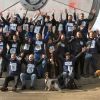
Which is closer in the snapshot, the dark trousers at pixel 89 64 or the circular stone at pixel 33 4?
the dark trousers at pixel 89 64

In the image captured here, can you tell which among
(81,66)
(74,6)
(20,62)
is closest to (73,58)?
(81,66)

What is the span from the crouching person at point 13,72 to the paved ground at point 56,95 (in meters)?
0.51

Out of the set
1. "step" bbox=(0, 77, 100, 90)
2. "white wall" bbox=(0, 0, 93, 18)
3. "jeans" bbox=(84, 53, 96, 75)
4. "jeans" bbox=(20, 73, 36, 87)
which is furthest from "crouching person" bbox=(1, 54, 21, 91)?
"white wall" bbox=(0, 0, 93, 18)

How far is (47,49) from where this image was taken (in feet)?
53.2

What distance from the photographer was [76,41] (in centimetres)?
1659

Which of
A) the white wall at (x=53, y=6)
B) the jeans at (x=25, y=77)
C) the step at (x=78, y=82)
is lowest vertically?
the step at (x=78, y=82)

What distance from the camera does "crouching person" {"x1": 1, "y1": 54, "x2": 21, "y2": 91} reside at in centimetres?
1538

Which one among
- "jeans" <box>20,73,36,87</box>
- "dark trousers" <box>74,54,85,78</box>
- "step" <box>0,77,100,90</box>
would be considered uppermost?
"dark trousers" <box>74,54,85,78</box>

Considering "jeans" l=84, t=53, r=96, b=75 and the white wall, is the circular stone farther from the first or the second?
"jeans" l=84, t=53, r=96, b=75

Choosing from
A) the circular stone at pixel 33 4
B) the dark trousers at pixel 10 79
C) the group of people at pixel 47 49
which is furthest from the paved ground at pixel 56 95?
the circular stone at pixel 33 4

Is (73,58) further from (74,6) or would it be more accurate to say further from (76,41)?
(74,6)

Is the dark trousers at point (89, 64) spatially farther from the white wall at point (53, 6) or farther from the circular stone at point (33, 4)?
the circular stone at point (33, 4)

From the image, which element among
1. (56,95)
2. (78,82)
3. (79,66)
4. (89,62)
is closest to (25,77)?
(56,95)

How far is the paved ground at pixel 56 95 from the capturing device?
46.3 ft
